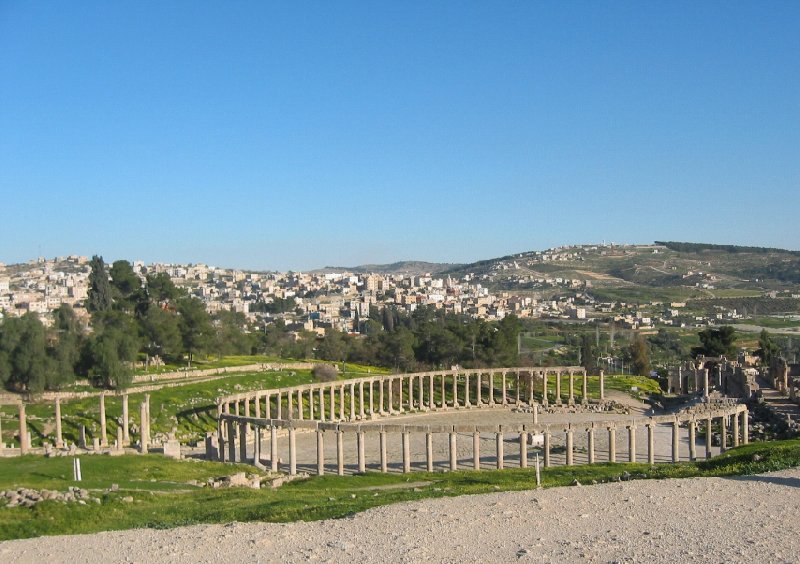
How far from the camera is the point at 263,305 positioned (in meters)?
200

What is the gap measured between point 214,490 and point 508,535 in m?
15.0

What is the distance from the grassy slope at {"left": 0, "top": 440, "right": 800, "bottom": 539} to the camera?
23328 mm

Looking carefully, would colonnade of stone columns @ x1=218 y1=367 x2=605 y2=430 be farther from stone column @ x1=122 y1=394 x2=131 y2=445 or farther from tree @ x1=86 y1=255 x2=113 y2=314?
tree @ x1=86 y1=255 x2=113 y2=314

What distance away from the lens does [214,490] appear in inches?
1235

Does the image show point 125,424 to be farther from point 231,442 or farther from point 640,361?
point 640,361

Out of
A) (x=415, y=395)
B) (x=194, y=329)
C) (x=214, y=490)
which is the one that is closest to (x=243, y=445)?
(x=214, y=490)

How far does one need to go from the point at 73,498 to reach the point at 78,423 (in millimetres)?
24658

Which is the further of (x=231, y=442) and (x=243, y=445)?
(x=231, y=442)

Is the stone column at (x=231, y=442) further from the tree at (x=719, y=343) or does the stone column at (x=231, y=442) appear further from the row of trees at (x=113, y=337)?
the tree at (x=719, y=343)

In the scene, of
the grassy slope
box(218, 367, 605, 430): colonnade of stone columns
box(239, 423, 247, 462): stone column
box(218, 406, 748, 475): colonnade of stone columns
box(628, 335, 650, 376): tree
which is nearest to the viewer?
the grassy slope

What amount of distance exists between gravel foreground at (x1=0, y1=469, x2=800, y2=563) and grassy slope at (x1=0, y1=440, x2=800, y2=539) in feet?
5.29

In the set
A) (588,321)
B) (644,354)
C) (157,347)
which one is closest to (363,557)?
(157,347)

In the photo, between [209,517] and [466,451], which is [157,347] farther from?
[209,517]

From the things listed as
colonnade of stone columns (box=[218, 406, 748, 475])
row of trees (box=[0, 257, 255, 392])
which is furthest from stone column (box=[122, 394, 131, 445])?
row of trees (box=[0, 257, 255, 392])
